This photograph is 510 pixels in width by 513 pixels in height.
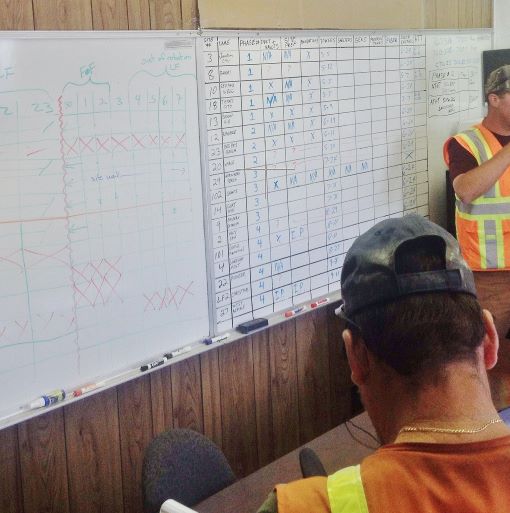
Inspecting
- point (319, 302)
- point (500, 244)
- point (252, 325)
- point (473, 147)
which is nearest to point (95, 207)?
point (252, 325)

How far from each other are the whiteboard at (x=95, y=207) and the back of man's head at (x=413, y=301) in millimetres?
1376

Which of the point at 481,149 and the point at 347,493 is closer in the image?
the point at 347,493

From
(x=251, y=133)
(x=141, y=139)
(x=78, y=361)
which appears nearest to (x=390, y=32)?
(x=251, y=133)

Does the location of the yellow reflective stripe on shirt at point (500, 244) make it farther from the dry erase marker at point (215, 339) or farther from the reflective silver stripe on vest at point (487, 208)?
the dry erase marker at point (215, 339)

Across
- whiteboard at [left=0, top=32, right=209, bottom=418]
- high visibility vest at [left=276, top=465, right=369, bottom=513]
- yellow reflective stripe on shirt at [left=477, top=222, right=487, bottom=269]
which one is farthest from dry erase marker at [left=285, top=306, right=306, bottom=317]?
high visibility vest at [left=276, top=465, right=369, bottom=513]

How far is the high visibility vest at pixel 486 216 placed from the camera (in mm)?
3199

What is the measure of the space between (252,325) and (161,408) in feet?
1.46

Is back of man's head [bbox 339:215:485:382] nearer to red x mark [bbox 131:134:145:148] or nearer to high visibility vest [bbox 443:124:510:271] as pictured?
red x mark [bbox 131:134:145:148]

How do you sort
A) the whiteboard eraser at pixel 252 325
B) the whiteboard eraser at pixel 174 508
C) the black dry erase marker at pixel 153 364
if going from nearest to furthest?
the whiteboard eraser at pixel 174 508, the black dry erase marker at pixel 153 364, the whiteboard eraser at pixel 252 325

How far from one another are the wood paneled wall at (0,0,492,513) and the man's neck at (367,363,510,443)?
1.65m

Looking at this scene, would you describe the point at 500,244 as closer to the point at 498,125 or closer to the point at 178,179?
the point at 498,125

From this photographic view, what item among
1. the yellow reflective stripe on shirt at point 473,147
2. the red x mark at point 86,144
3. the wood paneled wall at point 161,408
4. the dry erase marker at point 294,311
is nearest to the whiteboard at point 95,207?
the red x mark at point 86,144

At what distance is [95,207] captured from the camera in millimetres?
2385

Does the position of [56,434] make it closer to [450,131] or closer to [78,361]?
[78,361]
